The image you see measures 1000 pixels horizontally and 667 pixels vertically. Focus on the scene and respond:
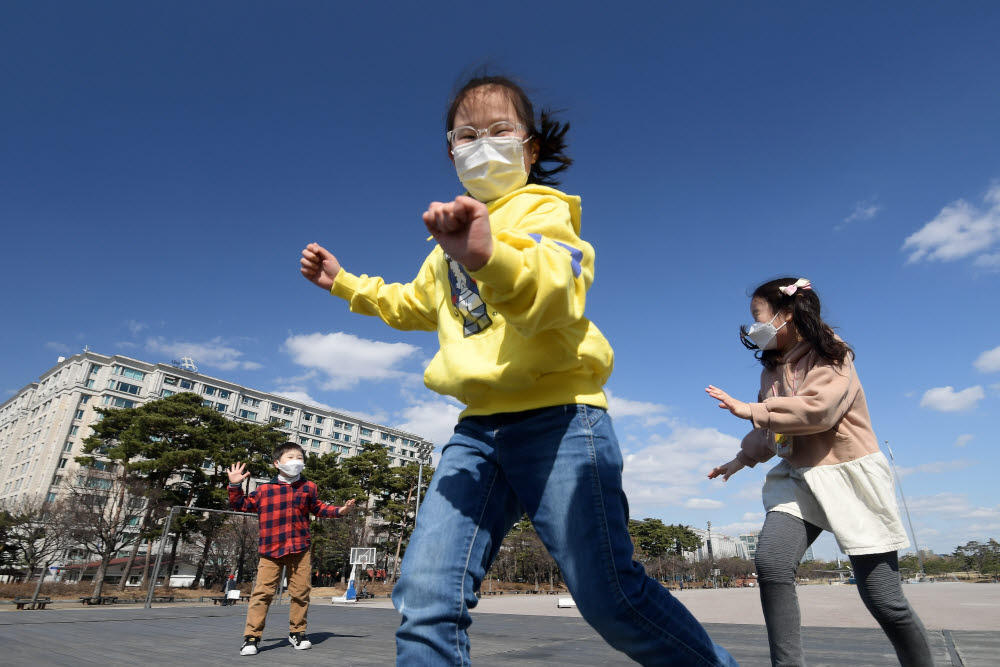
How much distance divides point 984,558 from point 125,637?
77872 mm

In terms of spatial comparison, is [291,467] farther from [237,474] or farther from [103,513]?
[103,513]

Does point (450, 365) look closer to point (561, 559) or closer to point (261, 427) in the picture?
point (561, 559)

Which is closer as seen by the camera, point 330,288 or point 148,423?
point 330,288

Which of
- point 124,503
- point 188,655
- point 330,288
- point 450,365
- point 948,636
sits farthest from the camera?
point 124,503

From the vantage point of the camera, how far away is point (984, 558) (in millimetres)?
56562

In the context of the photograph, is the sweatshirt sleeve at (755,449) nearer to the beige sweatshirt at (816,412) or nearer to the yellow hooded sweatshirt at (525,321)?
the beige sweatshirt at (816,412)

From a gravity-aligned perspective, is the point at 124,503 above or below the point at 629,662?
above

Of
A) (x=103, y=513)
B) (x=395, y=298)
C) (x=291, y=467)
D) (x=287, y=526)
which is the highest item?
(x=103, y=513)

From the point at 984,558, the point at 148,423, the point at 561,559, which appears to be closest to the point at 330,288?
the point at 561,559

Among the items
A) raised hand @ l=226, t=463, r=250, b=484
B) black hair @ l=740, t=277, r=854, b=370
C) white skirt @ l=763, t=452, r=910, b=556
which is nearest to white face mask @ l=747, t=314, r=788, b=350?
black hair @ l=740, t=277, r=854, b=370

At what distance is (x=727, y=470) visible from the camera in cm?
273

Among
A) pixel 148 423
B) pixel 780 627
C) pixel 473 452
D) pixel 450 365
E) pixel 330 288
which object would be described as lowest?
pixel 780 627

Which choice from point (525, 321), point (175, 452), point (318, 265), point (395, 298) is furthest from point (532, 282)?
point (175, 452)

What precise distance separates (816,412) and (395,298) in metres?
1.70
